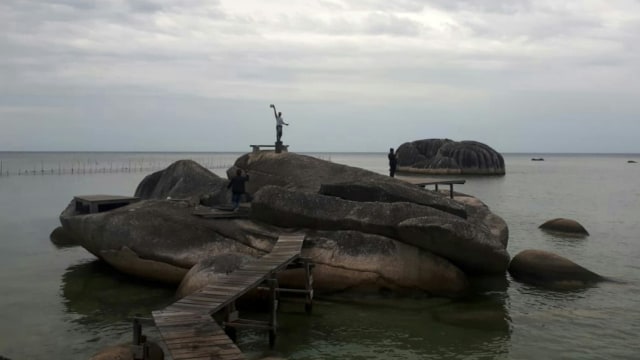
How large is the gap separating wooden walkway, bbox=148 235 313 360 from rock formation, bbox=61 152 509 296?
37.5 inches

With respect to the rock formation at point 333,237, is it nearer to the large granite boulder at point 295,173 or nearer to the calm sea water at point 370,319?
the large granite boulder at point 295,173

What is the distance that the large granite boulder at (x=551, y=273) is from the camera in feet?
61.5

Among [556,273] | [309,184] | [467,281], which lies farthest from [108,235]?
[556,273]

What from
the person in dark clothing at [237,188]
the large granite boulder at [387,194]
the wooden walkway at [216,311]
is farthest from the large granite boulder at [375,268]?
the person in dark clothing at [237,188]

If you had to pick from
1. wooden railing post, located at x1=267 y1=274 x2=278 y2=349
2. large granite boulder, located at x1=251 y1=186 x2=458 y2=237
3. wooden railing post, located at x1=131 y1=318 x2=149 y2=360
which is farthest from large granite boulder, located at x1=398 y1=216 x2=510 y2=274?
wooden railing post, located at x1=131 y1=318 x2=149 y2=360

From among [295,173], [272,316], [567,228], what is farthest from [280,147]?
[567,228]

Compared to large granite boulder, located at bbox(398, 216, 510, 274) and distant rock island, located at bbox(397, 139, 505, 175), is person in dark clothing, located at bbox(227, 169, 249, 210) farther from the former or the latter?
distant rock island, located at bbox(397, 139, 505, 175)

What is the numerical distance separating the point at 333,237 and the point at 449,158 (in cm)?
7659

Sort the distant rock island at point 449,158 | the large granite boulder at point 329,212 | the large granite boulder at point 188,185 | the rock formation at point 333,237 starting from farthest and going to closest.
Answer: the distant rock island at point 449,158 → the large granite boulder at point 188,185 → the large granite boulder at point 329,212 → the rock formation at point 333,237

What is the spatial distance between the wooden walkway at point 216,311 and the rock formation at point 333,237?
3.13 ft

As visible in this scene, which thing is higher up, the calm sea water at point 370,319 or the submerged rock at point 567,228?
the submerged rock at point 567,228

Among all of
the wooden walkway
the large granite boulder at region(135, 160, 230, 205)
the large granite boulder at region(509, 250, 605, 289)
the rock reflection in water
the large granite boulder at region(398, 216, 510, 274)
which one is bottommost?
the rock reflection in water

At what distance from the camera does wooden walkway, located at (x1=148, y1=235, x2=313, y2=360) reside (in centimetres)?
934

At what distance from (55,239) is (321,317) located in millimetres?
17611
